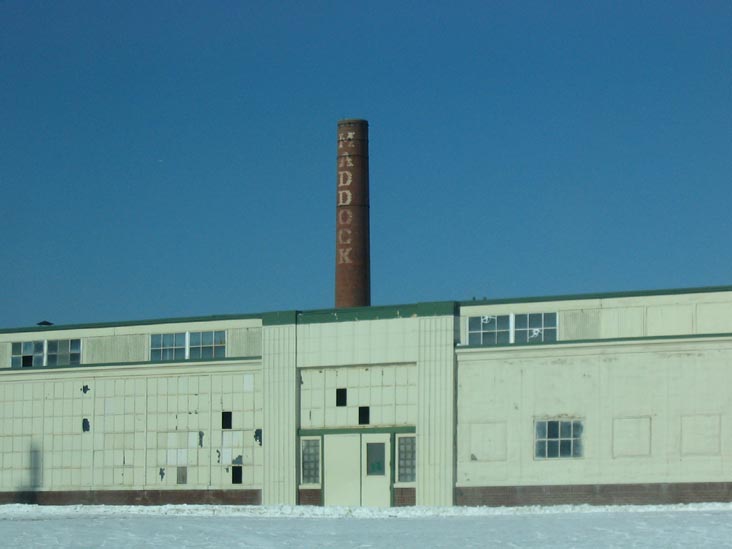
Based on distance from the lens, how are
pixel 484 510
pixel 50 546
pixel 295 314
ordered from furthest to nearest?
pixel 295 314, pixel 484 510, pixel 50 546

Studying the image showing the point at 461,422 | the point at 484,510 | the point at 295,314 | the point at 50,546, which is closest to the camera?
the point at 50,546

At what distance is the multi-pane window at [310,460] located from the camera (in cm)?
4722

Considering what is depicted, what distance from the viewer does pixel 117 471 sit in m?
50.1

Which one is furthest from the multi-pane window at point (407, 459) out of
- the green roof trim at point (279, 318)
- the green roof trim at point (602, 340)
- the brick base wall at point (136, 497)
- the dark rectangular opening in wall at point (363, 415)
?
the green roof trim at point (279, 318)

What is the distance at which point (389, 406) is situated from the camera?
152ft

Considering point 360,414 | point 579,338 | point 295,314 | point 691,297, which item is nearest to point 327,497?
point 360,414

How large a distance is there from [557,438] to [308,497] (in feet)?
28.4

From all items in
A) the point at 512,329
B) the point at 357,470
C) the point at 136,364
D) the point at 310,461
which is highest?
the point at 512,329

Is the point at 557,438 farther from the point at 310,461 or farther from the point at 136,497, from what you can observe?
the point at 136,497

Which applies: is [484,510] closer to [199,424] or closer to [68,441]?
[199,424]

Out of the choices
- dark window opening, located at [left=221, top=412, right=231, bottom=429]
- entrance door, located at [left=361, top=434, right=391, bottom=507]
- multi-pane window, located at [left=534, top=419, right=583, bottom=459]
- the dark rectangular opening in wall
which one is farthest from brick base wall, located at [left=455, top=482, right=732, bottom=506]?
dark window opening, located at [left=221, top=412, right=231, bottom=429]

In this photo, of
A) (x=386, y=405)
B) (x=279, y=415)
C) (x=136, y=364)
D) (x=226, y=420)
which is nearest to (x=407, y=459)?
(x=386, y=405)

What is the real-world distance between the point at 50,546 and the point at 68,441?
62.7 feet

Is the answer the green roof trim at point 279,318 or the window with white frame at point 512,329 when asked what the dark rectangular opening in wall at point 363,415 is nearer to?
the green roof trim at point 279,318
